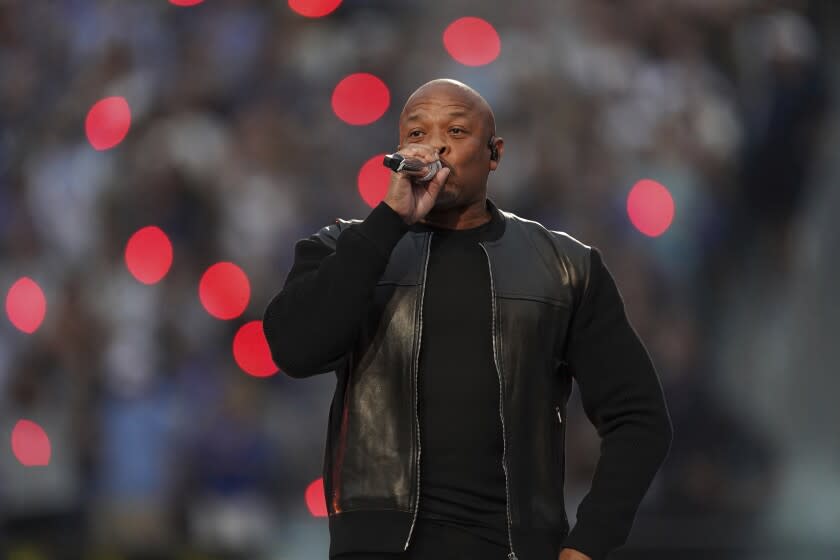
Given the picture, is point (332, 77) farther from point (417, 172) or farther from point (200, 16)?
point (417, 172)

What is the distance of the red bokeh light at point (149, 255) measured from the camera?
7445 millimetres

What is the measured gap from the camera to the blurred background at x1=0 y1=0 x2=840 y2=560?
7.12 metres

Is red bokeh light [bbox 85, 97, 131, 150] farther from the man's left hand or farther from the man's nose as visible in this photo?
the man's left hand

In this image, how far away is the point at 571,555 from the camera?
118 inches

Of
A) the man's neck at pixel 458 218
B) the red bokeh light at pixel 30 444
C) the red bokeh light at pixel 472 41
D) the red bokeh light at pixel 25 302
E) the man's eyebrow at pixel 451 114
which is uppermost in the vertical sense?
the red bokeh light at pixel 472 41

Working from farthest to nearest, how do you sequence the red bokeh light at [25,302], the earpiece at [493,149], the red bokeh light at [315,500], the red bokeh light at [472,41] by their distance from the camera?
the red bokeh light at [472,41] < the red bokeh light at [25,302] < the red bokeh light at [315,500] < the earpiece at [493,149]

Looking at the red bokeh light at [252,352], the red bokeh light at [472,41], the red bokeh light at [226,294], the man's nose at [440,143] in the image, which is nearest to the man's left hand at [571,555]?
the man's nose at [440,143]

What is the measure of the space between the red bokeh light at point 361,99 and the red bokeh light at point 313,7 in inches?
16.3

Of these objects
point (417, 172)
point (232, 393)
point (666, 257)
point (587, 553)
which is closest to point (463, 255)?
point (417, 172)

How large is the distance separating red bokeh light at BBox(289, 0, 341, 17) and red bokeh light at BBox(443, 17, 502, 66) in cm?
61

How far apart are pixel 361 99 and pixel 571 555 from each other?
5050mm

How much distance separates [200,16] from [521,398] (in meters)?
5.36

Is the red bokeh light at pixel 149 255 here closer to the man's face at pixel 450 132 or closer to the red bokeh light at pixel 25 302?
the red bokeh light at pixel 25 302

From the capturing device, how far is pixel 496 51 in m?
7.92
